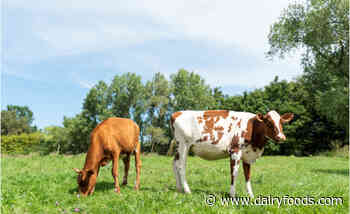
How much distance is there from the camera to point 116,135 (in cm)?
790

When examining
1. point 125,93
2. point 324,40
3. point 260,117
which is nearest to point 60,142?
point 125,93

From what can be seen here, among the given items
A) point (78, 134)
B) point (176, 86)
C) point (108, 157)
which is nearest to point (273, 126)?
point (108, 157)

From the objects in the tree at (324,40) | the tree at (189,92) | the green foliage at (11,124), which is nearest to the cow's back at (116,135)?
the tree at (324,40)

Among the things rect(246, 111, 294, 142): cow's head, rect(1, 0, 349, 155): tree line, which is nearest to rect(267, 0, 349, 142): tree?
rect(1, 0, 349, 155): tree line

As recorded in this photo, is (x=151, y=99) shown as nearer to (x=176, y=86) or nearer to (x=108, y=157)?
(x=176, y=86)

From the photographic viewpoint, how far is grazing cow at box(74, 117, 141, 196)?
7.07 m

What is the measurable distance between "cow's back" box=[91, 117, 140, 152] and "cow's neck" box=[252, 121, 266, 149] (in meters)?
3.75

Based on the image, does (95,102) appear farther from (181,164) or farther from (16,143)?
(181,164)

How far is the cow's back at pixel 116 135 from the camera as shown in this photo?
24.9 feet

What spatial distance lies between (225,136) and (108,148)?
328cm

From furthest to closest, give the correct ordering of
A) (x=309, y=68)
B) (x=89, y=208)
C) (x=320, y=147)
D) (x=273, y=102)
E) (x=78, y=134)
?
1. (x=78, y=134)
2. (x=273, y=102)
3. (x=320, y=147)
4. (x=309, y=68)
5. (x=89, y=208)

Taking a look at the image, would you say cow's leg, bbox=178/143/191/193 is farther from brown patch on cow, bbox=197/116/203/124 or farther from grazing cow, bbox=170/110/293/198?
brown patch on cow, bbox=197/116/203/124

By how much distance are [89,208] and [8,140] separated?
57.4 meters

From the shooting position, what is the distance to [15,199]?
6.35m
